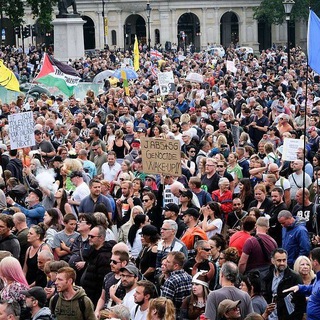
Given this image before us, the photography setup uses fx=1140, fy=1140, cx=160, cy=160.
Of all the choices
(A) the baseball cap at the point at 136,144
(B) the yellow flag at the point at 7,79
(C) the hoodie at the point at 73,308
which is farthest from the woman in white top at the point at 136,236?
(B) the yellow flag at the point at 7,79

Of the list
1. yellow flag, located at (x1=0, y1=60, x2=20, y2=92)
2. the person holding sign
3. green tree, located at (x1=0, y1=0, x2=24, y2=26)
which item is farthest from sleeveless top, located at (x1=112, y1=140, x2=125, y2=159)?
green tree, located at (x1=0, y1=0, x2=24, y2=26)

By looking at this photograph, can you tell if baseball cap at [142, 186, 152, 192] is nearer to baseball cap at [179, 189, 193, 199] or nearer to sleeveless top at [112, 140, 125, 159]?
baseball cap at [179, 189, 193, 199]

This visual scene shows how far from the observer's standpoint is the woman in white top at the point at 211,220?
14906 mm

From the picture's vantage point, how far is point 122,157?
72.1 ft

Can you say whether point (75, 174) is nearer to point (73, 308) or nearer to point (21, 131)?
point (21, 131)

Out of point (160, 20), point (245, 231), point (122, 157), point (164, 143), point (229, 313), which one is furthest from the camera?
point (160, 20)

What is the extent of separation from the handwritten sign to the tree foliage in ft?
226

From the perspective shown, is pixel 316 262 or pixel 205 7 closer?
pixel 316 262

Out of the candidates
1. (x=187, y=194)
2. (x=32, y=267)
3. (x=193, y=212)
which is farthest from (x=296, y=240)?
(x=32, y=267)

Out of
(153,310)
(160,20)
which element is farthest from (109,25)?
(153,310)

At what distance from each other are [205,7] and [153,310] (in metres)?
102

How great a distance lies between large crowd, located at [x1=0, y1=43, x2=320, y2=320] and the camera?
458 inches

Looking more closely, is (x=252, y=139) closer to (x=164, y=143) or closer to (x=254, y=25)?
(x=164, y=143)

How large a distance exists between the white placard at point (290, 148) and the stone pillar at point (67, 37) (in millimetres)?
32417
